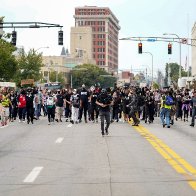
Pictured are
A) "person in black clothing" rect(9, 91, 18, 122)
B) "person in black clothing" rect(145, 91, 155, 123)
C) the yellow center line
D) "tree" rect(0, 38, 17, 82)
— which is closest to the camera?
the yellow center line

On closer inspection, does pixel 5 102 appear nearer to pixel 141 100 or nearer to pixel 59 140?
pixel 141 100

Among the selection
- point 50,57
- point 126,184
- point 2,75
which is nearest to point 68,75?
point 50,57

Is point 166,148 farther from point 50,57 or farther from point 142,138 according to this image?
point 50,57

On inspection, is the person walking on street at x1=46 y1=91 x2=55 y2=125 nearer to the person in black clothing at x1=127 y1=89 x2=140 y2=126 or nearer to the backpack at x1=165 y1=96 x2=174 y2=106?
the person in black clothing at x1=127 y1=89 x2=140 y2=126

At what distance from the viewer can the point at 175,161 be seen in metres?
13.6

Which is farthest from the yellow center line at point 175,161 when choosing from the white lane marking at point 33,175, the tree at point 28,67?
the tree at point 28,67

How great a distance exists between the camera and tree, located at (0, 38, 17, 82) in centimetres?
7088

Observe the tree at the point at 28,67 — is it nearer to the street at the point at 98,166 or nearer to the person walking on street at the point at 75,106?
the person walking on street at the point at 75,106

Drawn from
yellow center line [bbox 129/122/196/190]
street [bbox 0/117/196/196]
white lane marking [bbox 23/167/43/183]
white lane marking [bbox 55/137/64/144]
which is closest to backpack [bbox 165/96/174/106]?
street [bbox 0/117/196/196]

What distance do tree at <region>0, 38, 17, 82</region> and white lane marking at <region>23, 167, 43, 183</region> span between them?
194 feet

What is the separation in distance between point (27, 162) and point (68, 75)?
165859mm

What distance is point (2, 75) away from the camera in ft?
247

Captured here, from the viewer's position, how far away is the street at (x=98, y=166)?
383 inches

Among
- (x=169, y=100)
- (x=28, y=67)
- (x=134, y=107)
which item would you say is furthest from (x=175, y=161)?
(x=28, y=67)
